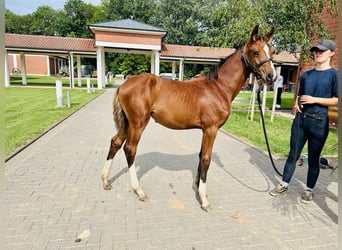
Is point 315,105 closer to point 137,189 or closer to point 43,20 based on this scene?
point 137,189

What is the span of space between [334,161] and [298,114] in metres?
2.84

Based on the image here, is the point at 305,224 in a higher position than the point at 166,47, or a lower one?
lower

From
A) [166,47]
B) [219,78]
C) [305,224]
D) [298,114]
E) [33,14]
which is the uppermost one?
[33,14]

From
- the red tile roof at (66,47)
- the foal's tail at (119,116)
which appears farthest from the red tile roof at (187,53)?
the foal's tail at (119,116)

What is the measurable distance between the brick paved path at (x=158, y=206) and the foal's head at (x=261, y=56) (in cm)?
183

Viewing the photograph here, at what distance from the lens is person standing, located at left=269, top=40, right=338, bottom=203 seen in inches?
120

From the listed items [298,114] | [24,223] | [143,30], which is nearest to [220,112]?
[298,114]

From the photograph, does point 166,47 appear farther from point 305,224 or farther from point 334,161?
point 305,224

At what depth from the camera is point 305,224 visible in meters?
2.97

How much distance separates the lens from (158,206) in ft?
10.7

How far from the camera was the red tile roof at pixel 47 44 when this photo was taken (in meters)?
22.6

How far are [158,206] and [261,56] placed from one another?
7.91ft

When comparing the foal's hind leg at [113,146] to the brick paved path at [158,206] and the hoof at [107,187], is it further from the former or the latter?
the brick paved path at [158,206]

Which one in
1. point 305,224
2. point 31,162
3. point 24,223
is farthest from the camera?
point 31,162
